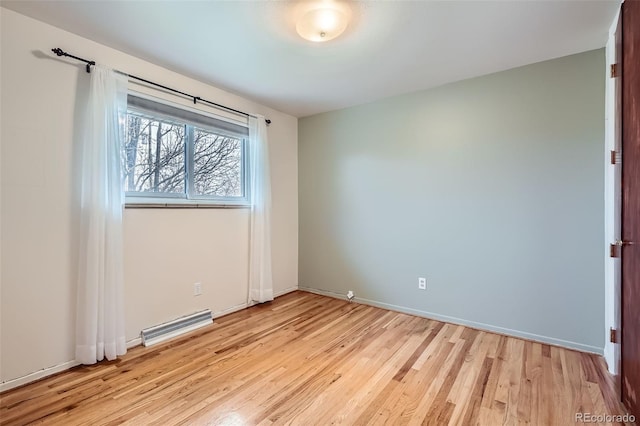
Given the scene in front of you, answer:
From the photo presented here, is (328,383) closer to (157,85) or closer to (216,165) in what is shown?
(216,165)

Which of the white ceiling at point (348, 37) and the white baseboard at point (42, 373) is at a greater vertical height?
the white ceiling at point (348, 37)

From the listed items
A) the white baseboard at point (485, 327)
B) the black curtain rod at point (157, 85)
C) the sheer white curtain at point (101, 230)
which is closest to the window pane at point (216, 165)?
the black curtain rod at point (157, 85)

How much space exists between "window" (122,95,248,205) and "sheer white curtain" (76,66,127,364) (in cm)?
17

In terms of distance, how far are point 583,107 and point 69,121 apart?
3.99 m

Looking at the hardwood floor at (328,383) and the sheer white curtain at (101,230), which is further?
the sheer white curtain at (101,230)

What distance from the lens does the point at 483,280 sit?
2.86 metres

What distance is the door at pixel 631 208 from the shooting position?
5.00 feet

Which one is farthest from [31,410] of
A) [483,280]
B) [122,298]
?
[483,280]

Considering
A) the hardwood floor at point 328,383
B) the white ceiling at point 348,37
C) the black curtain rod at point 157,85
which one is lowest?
the hardwood floor at point 328,383

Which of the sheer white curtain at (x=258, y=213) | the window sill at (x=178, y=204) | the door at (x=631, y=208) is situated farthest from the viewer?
the sheer white curtain at (x=258, y=213)

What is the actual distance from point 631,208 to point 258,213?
3.06 meters

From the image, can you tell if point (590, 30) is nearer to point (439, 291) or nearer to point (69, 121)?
point (439, 291)

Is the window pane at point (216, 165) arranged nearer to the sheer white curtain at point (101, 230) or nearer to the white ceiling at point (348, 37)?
the white ceiling at point (348, 37)

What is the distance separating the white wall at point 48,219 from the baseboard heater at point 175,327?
69mm
